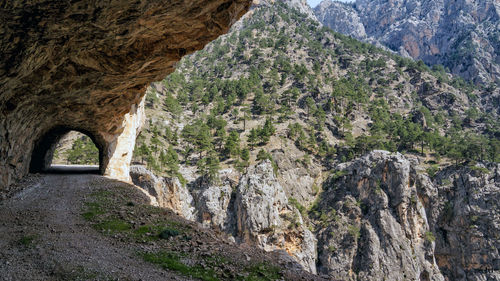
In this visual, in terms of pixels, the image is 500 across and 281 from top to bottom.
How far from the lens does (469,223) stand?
6253 centimetres

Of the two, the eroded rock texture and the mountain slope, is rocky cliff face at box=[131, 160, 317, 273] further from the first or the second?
the eroded rock texture

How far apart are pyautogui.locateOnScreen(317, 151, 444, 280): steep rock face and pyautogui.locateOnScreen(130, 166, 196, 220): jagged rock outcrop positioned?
2906cm

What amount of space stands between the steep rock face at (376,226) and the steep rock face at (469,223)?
19.0 feet

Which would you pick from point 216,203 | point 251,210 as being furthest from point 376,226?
point 216,203

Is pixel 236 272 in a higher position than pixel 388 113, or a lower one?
lower

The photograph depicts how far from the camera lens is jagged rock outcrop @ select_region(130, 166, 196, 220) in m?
46.2

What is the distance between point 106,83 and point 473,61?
709 feet

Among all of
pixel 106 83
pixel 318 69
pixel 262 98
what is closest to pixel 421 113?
pixel 318 69

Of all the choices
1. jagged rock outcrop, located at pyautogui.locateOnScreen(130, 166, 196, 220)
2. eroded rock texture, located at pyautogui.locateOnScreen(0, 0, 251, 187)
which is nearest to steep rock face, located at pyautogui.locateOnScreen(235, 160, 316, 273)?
jagged rock outcrop, located at pyautogui.locateOnScreen(130, 166, 196, 220)

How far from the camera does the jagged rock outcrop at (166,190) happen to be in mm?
46156

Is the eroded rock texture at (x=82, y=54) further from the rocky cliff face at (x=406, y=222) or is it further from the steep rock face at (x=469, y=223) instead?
the steep rock face at (x=469, y=223)

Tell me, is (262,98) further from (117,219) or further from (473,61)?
(473,61)

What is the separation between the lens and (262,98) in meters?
94.8

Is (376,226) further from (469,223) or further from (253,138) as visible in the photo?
(253,138)
